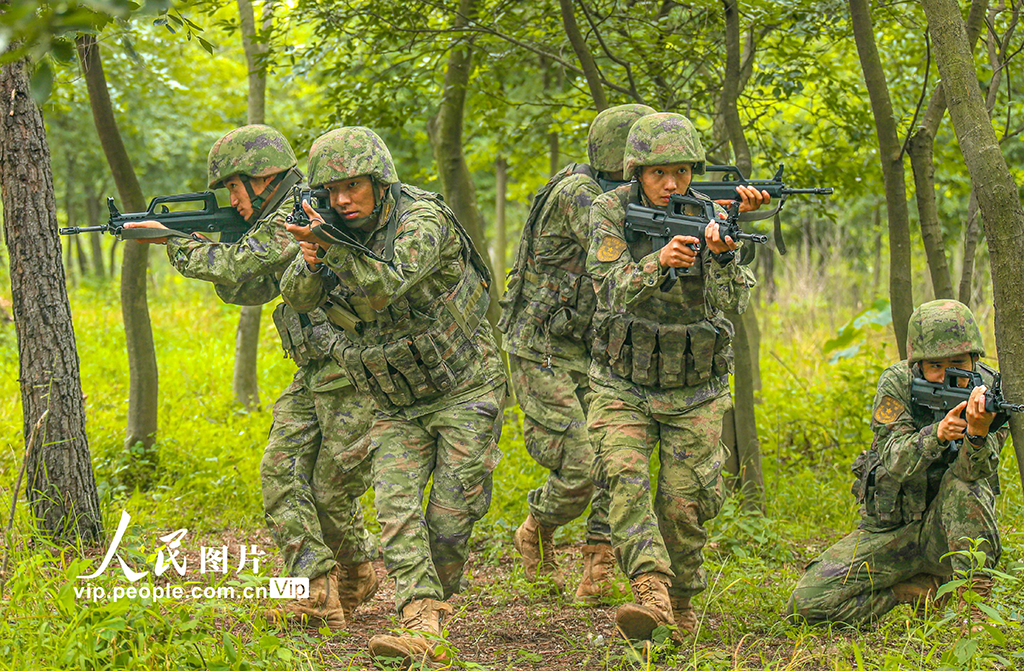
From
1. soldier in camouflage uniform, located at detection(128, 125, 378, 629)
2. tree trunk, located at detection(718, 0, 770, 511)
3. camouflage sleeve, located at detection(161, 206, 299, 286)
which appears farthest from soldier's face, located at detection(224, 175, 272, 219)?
tree trunk, located at detection(718, 0, 770, 511)

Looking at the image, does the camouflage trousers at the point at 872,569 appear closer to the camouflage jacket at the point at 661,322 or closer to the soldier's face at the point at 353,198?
the camouflage jacket at the point at 661,322

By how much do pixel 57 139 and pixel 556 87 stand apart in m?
7.92

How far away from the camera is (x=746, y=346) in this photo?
234 inches

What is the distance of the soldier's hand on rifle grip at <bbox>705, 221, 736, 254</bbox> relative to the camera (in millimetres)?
3848

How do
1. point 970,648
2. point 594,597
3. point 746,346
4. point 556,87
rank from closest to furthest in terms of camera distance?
point 970,648 → point 594,597 → point 746,346 → point 556,87

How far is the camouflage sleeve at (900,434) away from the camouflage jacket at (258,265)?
2.44m

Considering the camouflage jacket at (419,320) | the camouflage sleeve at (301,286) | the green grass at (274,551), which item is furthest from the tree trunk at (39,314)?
the camouflage jacket at (419,320)

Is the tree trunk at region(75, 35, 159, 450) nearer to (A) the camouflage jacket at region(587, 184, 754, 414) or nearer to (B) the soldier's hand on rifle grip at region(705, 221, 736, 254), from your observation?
(A) the camouflage jacket at region(587, 184, 754, 414)

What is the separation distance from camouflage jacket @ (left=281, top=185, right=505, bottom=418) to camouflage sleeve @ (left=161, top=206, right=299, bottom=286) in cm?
32

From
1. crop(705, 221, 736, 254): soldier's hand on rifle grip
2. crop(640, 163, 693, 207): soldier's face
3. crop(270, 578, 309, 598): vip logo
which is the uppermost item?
crop(640, 163, 693, 207): soldier's face

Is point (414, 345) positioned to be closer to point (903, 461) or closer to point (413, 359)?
point (413, 359)

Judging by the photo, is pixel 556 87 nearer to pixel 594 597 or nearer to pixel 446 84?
pixel 446 84

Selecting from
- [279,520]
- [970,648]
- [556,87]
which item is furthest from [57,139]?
[970,648]

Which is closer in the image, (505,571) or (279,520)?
(279,520)
